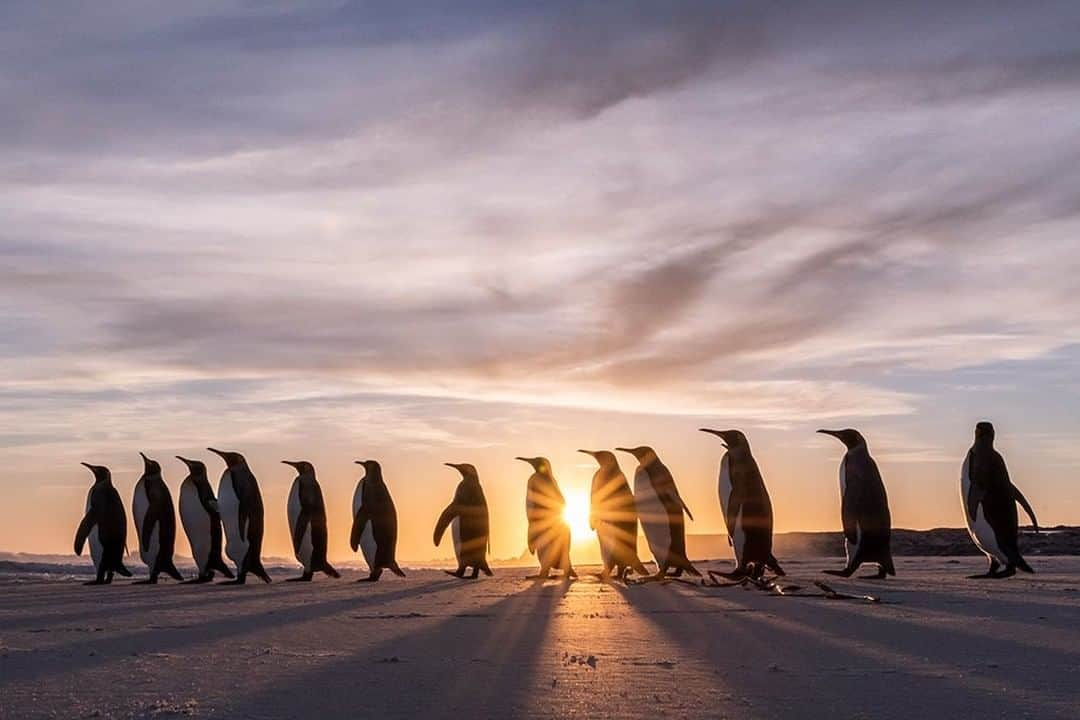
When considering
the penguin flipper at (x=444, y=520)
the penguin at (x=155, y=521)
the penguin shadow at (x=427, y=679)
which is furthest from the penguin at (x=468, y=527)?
the penguin shadow at (x=427, y=679)

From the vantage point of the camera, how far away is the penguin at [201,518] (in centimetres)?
2395

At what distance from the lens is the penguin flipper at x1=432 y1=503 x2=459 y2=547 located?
25703 millimetres

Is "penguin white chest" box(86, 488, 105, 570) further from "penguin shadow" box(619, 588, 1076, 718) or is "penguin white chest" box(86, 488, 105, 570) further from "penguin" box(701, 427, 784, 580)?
"penguin shadow" box(619, 588, 1076, 718)

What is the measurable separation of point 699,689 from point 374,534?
770 inches

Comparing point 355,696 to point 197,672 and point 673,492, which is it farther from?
point 673,492

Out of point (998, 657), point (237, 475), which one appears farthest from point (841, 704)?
point (237, 475)

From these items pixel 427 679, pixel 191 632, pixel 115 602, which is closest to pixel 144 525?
pixel 115 602

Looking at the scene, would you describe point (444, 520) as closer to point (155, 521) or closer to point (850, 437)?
point (155, 521)

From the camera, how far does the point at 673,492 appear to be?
2173 cm

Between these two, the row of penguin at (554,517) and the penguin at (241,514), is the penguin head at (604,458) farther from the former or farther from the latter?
the penguin at (241,514)

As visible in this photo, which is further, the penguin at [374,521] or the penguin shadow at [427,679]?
the penguin at [374,521]

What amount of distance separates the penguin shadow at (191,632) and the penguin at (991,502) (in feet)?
28.8

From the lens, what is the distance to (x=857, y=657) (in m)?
7.84

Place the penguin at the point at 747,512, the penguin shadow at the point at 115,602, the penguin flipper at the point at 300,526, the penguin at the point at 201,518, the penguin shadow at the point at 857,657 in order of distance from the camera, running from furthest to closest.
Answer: the penguin flipper at the point at 300,526 < the penguin at the point at 201,518 < the penguin at the point at 747,512 < the penguin shadow at the point at 115,602 < the penguin shadow at the point at 857,657
